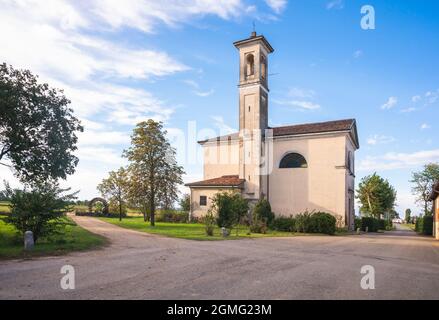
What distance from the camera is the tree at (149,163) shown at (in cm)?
3000

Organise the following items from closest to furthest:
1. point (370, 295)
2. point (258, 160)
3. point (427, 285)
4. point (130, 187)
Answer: point (370, 295) → point (427, 285) → point (130, 187) → point (258, 160)

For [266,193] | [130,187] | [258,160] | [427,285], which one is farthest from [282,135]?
[427,285]

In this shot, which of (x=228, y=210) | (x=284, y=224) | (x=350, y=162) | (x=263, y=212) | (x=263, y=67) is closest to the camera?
(x=228, y=210)

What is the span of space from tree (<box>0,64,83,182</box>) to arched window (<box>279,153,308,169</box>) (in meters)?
19.6

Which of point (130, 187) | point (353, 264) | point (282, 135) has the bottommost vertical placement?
point (353, 264)

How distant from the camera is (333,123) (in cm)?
3362

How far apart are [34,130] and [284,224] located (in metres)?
21.0

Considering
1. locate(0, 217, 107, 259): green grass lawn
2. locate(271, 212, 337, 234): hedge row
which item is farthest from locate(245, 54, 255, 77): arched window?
locate(0, 217, 107, 259): green grass lawn

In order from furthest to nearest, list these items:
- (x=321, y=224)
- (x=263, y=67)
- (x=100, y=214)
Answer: (x=100, y=214)
(x=263, y=67)
(x=321, y=224)

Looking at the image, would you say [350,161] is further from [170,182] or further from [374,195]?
[374,195]

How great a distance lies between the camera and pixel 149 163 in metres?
30.0

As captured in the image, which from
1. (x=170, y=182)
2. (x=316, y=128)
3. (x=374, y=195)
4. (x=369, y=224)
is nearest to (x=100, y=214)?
(x=170, y=182)

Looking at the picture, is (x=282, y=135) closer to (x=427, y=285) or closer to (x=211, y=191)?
(x=211, y=191)

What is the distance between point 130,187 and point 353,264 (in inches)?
925
